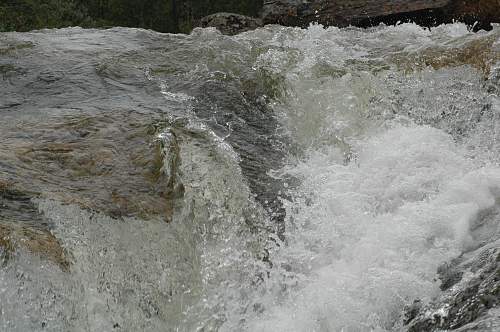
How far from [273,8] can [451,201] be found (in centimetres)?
696

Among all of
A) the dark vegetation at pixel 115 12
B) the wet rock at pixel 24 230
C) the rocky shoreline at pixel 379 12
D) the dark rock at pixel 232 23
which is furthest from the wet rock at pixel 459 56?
the dark vegetation at pixel 115 12

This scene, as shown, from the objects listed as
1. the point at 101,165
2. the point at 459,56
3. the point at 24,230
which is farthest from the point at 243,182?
the point at 459,56

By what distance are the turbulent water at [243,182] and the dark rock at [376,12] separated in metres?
2.26

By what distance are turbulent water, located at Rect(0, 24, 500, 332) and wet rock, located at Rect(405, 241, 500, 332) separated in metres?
0.15

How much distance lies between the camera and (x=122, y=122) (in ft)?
18.9

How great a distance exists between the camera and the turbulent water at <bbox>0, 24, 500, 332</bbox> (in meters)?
4.35

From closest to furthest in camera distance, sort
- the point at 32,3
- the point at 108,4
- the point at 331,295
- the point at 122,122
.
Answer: the point at 331,295
the point at 122,122
the point at 32,3
the point at 108,4

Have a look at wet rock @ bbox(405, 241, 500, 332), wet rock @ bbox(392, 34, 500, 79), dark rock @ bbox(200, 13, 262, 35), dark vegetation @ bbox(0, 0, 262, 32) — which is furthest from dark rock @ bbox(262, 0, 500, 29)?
dark vegetation @ bbox(0, 0, 262, 32)

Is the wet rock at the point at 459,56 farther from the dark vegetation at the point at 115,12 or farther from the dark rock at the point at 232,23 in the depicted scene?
the dark vegetation at the point at 115,12

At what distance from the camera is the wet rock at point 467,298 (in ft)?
11.4

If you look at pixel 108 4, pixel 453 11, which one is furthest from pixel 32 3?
pixel 453 11

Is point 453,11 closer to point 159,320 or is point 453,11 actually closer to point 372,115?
point 372,115

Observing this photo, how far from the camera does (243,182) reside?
5.55m

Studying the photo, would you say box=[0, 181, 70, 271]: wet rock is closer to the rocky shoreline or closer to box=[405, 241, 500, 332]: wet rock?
box=[405, 241, 500, 332]: wet rock
